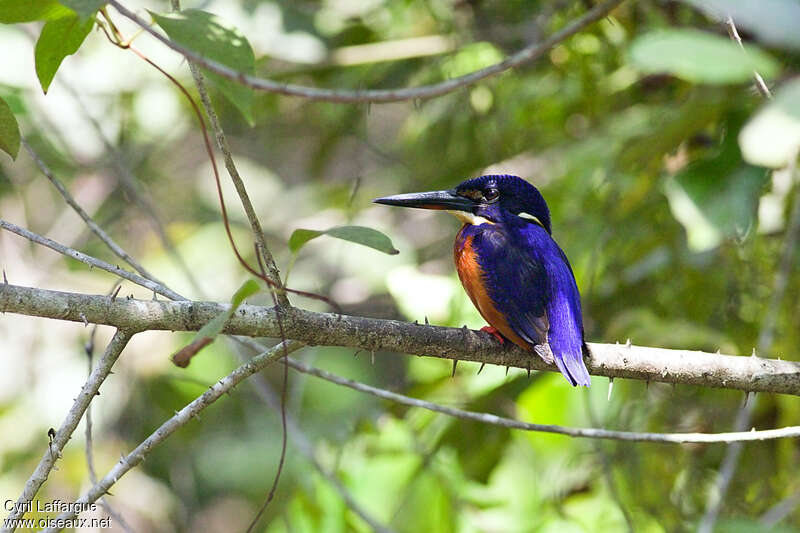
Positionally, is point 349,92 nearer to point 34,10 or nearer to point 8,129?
point 34,10

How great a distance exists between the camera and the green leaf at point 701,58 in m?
0.83

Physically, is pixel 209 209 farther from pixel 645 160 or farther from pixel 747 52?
pixel 747 52

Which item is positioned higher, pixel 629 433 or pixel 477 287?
pixel 477 287

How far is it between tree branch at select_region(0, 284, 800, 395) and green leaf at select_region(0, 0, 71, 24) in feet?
1.56

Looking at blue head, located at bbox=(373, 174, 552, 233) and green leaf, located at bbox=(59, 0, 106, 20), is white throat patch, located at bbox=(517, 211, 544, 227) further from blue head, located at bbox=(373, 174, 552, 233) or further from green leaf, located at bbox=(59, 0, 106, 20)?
green leaf, located at bbox=(59, 0, 106, 20)

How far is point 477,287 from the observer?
2.57 metres

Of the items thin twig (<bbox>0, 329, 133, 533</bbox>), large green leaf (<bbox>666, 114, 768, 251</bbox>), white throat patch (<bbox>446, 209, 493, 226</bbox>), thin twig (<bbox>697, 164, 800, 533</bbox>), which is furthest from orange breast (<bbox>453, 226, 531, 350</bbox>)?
thin twig (<bbox>0, 329, 133, 533</bbox>)

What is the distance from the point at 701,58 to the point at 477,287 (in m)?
1.75

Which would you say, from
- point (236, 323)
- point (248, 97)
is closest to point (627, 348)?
point (236, 323)

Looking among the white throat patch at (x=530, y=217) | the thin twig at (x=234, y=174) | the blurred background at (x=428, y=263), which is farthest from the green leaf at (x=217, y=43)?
the white throat patch at (x=530, y=217)

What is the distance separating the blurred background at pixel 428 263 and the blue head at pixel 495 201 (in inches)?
12.9

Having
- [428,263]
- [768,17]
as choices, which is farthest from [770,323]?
[768,17]

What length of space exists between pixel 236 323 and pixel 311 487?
1.88m

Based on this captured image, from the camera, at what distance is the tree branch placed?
1526mm
